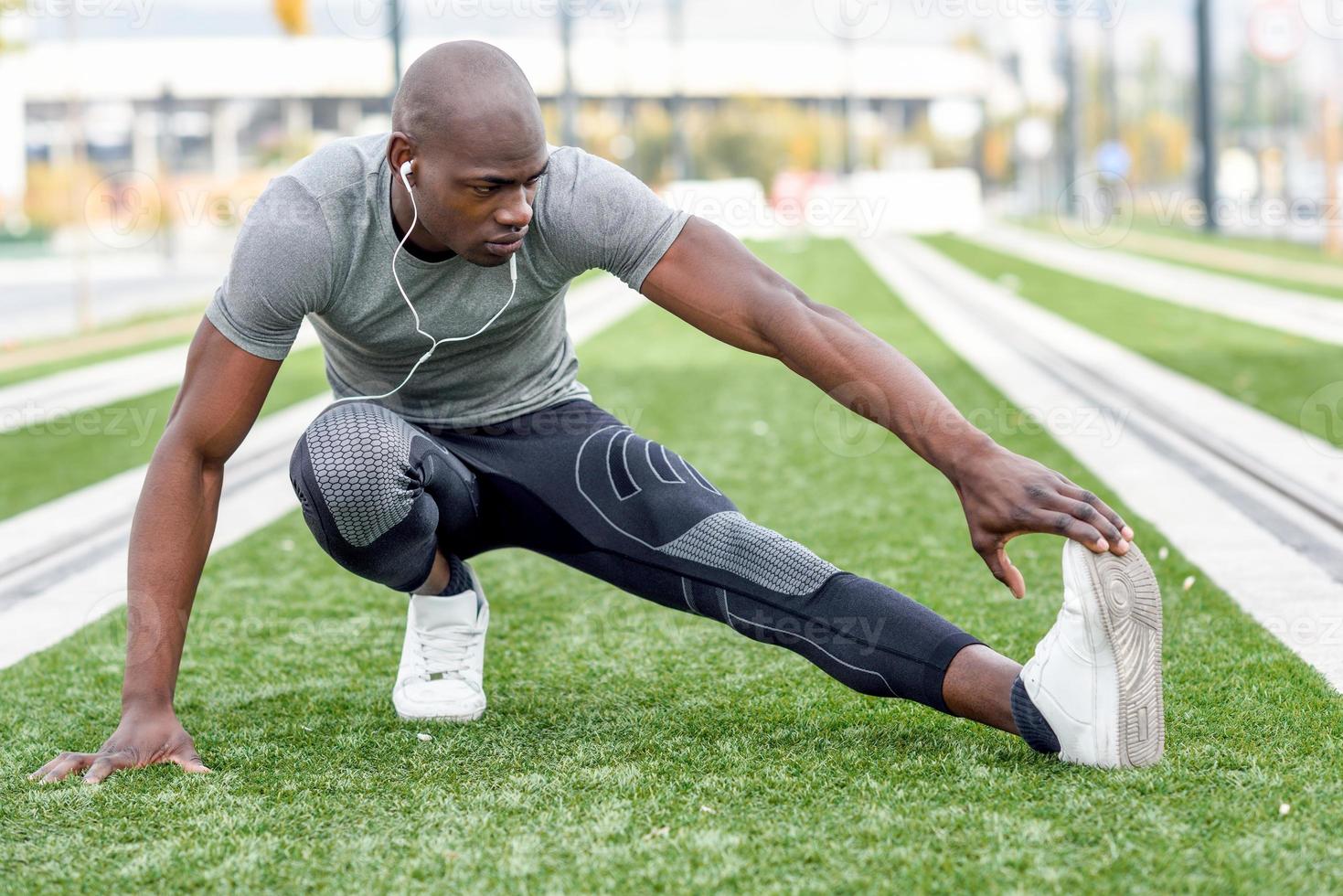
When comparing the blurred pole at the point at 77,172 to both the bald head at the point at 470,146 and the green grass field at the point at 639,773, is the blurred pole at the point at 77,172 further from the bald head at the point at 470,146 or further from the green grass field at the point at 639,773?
the bald head at the point at 470,146

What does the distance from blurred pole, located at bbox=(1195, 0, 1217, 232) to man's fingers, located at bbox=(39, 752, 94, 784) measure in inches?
969

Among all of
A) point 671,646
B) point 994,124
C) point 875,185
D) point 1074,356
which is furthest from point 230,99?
point 671,646

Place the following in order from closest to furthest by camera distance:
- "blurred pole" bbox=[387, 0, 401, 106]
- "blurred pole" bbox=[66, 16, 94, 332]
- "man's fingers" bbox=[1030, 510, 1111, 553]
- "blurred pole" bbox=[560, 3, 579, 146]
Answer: "man's fingers" bbox=[1030, 510, 1111, 553], "blurred pole" bbox=[387, 0, 401, 106], "blurred pole" bbox=[66, 16, 94, 332], "blurred pole" bbox=[560, 3, 579, 146]

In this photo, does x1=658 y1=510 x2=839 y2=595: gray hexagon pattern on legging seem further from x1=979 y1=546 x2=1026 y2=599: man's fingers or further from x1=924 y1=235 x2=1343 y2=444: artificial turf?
x1=924 y1=235 x2=1343 y2=444: artificial turf

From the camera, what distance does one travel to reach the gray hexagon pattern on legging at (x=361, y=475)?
254 cm

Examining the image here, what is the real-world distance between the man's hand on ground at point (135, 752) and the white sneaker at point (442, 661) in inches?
17.8

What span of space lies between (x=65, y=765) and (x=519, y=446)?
977 millimetres

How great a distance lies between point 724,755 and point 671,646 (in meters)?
0.87

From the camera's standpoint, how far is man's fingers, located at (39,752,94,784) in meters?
2.53

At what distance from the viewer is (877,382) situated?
242 centimetres

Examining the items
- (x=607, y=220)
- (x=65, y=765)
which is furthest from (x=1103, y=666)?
(x=65, y=765)

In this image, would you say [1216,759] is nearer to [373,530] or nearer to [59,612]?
[373,530]

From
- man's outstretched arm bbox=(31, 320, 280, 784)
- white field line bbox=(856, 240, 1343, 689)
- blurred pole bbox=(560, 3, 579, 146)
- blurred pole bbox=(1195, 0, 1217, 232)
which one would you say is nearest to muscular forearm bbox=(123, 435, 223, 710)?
man's outstretched arm bbox=(31, 320, 280, 784)

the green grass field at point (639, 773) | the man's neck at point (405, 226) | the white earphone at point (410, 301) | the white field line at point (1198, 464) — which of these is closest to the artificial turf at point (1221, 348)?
the white field line at point (1198, 464)
